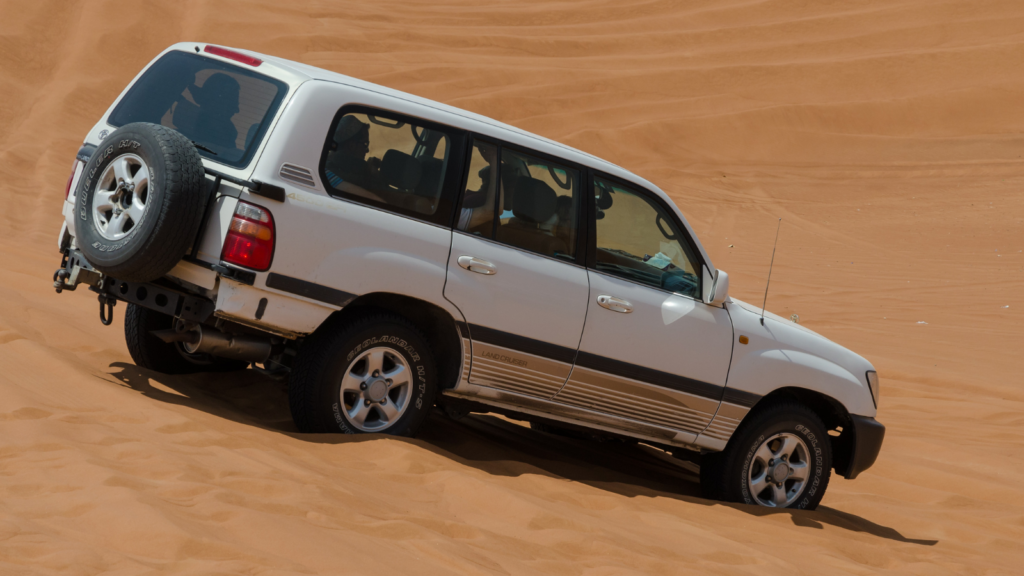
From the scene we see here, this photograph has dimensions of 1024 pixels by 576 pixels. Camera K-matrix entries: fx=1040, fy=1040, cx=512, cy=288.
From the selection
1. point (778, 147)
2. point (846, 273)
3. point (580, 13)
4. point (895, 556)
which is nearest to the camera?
point (895, 556)

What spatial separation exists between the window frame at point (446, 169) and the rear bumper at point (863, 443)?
2.98 m

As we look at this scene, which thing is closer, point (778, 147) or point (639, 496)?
point (639, 496)

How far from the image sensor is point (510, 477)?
17.9 ft

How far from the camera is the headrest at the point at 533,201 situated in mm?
5605

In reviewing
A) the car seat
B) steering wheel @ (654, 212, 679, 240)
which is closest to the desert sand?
the car seat

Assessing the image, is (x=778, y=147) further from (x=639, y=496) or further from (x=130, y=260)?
(x=130, y=260)

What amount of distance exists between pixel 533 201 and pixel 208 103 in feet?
5.79

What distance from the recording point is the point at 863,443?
6535mm

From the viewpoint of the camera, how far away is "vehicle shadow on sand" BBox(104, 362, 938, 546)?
570 cm

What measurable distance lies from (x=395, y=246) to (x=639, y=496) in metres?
2.02

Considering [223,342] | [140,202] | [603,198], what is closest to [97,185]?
[140,202]

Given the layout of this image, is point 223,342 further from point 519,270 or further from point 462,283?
point 519,270

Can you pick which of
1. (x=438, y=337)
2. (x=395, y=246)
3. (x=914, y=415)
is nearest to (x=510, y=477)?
(x=438, y=337)

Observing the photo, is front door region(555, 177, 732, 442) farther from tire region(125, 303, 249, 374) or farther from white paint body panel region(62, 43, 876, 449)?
tire region(125, 303, 249, 374)
